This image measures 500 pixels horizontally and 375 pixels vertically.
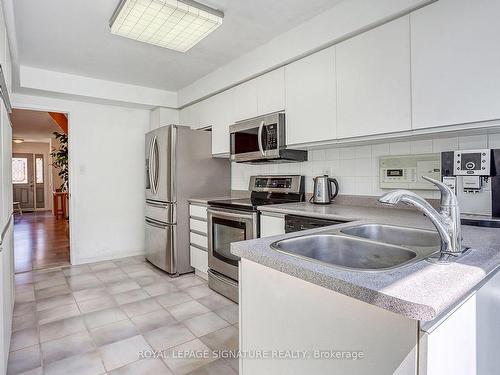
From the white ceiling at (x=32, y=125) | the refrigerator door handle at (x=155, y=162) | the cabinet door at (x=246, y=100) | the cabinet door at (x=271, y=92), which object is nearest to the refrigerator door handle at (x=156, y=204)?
the refrigerator door handle at (x=155, y=162)

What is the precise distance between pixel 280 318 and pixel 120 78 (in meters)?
3.70

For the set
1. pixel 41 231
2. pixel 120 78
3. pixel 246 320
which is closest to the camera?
pixel 246 320

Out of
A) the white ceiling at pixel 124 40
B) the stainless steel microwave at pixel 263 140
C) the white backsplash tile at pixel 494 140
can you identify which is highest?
the white ceiling at pixel 124 40

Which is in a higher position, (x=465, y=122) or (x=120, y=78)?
(x=120, y=78)

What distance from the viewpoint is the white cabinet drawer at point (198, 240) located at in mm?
3215

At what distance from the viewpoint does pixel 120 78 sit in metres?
3.73

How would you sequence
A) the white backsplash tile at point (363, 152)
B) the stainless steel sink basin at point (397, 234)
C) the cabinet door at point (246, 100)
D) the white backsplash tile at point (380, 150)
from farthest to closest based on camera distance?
the cabinet door at point (246, 100) → the white backsplash tile at point (363, 152) → the white backsplash tile at point (380, 150) → the stainless steel sink basin at point (397, 234)

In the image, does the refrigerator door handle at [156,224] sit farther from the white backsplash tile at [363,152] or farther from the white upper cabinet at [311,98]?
the white backsplash tile at [363,152]

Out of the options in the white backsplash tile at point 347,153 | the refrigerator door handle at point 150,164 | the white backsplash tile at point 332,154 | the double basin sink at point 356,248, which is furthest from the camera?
the refrigerator door handle at point 150,164

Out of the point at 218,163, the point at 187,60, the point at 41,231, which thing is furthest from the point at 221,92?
the point at 41,231

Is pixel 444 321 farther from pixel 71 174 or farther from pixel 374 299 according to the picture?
pixel 71 174

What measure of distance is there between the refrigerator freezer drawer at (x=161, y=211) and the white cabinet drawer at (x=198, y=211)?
19 centimetres

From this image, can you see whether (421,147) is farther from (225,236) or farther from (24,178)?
(24,178)

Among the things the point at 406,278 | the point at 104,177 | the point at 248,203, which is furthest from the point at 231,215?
the point at 104,177
